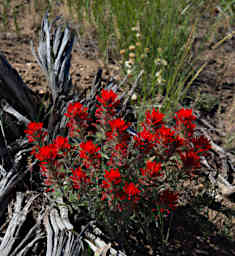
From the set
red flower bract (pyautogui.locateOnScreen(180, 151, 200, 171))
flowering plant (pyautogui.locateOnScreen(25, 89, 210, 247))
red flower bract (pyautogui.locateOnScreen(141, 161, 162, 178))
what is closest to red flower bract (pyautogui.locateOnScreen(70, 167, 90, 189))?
flowering plant (pyautogui.locateOnScreen(25, 89, 210, 247))

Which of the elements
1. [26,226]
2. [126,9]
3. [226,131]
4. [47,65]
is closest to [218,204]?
[226,131]

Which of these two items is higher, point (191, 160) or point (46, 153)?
point (46, 153)

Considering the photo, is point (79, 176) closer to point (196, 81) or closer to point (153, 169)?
point (153, 169)

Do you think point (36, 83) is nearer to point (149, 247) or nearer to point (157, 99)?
point (157, 99)

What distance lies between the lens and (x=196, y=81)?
317cm

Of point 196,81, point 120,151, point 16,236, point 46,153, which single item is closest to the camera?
point 46,153

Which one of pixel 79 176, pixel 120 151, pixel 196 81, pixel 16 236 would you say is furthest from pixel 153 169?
pixel 196 81

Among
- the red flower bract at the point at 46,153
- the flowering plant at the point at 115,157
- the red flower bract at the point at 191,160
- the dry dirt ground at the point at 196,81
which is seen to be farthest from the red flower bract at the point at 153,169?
the dry dirt ground at the point at 196,81

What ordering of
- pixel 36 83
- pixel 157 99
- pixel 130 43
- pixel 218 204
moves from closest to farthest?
pixel 218 204 → pixel 36 83 → pixel 157 99 → pixel 130 43

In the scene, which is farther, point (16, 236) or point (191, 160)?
point (16, 236)

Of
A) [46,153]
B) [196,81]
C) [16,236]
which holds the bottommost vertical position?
[16,236]

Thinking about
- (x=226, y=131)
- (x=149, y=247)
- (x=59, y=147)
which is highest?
(x=59, y=147)

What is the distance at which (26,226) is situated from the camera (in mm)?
1702

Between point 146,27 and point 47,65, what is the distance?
1.22m
